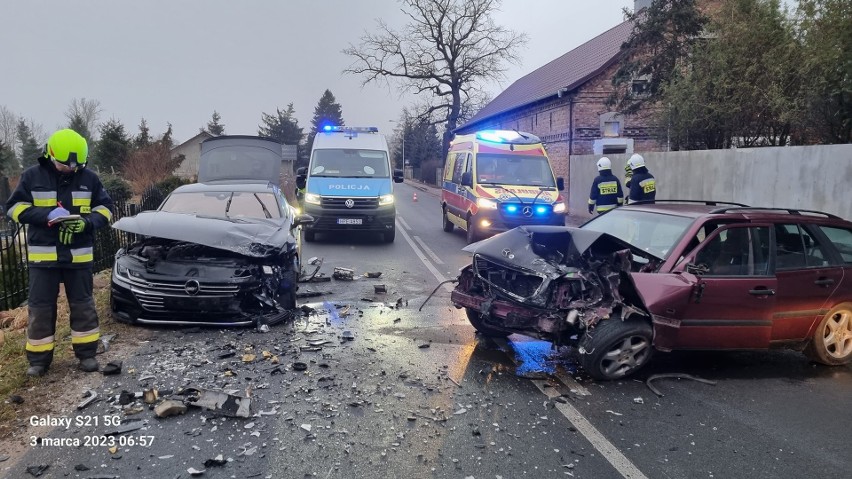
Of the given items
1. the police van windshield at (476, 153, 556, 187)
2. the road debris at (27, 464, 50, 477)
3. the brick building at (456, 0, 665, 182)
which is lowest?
the road debris at (27, 464, 50, 477)

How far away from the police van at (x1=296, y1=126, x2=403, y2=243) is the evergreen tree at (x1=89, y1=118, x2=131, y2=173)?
26.0 meters

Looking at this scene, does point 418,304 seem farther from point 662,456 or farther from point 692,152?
point 692,152

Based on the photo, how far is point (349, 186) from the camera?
13.5m

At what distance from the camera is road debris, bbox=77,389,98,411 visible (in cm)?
423

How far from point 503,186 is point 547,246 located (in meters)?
7.10

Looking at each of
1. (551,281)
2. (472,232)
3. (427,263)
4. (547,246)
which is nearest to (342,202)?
(472,232)

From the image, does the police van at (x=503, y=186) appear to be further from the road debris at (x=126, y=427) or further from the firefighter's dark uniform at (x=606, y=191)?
the road debris at (x=126, y=427)

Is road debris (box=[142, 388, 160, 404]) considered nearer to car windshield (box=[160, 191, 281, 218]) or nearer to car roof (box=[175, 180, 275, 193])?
car windshield (box=[160, 191, 281, 218])

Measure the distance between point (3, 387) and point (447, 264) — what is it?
7.48 m

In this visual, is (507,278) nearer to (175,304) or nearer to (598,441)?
(598,441)

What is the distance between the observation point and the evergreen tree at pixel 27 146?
52.9m

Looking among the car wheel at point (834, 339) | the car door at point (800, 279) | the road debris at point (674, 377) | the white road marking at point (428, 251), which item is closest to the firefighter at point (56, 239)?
the road debris at point (674, 377)

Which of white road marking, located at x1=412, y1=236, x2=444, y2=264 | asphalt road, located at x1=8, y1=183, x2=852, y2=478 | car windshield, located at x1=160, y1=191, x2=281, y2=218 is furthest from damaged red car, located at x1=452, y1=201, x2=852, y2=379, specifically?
white road marking, located at x1=412, y1=236, x2=444, y2=264

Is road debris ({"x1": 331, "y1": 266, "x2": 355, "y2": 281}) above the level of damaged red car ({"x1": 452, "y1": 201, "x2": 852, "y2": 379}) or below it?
below
